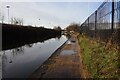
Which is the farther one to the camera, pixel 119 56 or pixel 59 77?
pixel 59 77

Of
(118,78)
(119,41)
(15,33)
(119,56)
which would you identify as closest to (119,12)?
(119,41)

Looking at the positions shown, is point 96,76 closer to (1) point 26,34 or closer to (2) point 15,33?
(2) point 15,33

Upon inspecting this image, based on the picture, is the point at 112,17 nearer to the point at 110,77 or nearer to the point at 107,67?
the point at 107,67

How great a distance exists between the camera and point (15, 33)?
35.6m

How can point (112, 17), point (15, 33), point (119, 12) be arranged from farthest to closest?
1. point (15, 33)
2. point (112, 17)
3. point (119, 12)

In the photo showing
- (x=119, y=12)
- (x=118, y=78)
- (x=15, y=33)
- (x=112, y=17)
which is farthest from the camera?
(x=15, y=33)

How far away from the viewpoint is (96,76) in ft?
23.6

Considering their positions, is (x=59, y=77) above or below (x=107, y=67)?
below

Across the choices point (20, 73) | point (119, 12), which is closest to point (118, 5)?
point (119, 12)

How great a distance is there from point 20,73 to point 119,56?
458cm

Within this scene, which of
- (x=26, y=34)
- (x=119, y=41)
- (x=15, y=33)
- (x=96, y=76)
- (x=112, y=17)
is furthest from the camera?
(x=26, y=34)

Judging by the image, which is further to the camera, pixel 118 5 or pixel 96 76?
pixel 118 5

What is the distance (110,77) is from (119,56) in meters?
1.41

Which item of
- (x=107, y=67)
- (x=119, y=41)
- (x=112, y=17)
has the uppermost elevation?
(x=112, y=17)
